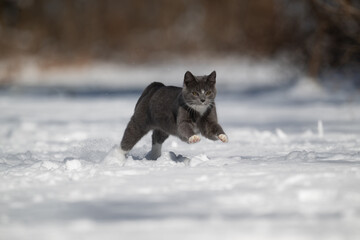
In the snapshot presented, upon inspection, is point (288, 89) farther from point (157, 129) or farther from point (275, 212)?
point (275, 212)

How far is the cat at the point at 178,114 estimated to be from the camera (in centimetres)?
634

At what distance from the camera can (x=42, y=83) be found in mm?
25188

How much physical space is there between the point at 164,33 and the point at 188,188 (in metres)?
31.8

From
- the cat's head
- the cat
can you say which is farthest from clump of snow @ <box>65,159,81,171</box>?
the cat's head

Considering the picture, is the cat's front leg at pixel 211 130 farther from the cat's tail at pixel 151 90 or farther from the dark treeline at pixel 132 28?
the dark treeline at pixel 132 28

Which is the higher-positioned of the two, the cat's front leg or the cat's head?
the cat's head

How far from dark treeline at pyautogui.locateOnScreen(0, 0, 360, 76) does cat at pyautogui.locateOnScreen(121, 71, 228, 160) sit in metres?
11.3

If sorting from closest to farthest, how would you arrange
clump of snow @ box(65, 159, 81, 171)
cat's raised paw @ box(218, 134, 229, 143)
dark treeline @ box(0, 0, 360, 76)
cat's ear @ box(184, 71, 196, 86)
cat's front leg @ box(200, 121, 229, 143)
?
1. clump of snow @ box(65, 159, 81, 171)
2. cat's raised paw @ box(218, 134, 229, 143)
3. cat's front leg @ box(200, 121, 229, 143)
4. cat's ear @ box(184, 71, 196, 86)
5. dark treeline @ box(0, 0, 360, 76)

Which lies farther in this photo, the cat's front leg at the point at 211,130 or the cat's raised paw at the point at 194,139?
the cat's front leg at the point at 211,130

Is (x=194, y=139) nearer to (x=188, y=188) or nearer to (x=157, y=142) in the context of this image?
(x=157, y=142)

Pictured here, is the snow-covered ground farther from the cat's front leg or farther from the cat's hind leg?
the cat's hind leg

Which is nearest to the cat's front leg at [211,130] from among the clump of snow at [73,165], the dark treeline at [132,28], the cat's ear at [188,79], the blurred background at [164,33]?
the cat's ear at [188,79]

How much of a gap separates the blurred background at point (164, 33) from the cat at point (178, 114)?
8.04 metres

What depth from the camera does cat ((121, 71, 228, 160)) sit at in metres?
6.34
